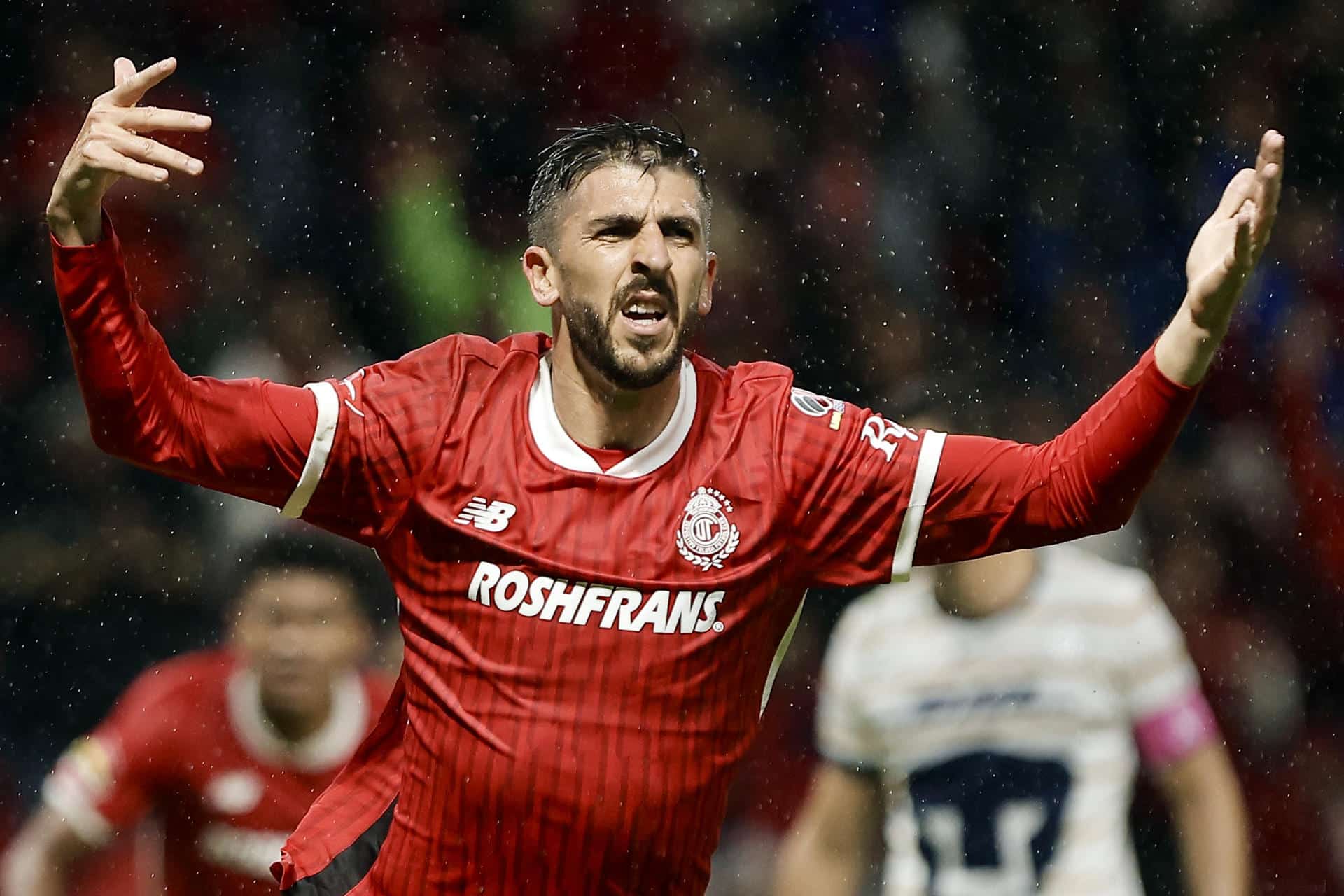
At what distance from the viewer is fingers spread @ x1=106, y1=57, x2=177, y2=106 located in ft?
8.97

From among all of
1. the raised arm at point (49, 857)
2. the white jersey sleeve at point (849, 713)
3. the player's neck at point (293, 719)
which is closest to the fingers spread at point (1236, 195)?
the white jersey sleeve at point (849, 713)

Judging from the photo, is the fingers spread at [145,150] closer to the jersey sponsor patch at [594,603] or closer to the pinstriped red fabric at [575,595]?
the pinstriped red fabric at [575,595]

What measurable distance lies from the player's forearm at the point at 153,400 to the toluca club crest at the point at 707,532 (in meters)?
0.57

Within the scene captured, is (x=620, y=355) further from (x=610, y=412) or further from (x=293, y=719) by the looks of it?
(x=293, y=719)

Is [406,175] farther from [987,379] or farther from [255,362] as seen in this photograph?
[987,379]

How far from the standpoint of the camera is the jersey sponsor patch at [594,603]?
9.53ft

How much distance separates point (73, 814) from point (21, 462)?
175 centimetres

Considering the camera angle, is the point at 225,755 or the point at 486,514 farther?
the point at 225,755

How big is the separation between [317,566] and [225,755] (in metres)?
0.56

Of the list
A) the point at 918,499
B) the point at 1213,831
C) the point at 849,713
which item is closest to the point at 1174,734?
the point at 1213,831

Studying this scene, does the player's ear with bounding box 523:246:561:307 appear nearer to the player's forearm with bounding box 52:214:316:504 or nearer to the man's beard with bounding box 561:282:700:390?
the man's beard with bounding box 561:282:700:390

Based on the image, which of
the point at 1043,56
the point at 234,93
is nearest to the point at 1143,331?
the point at 1043,56

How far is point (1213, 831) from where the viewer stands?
4418 millimetres

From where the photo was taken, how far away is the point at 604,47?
6648mm
